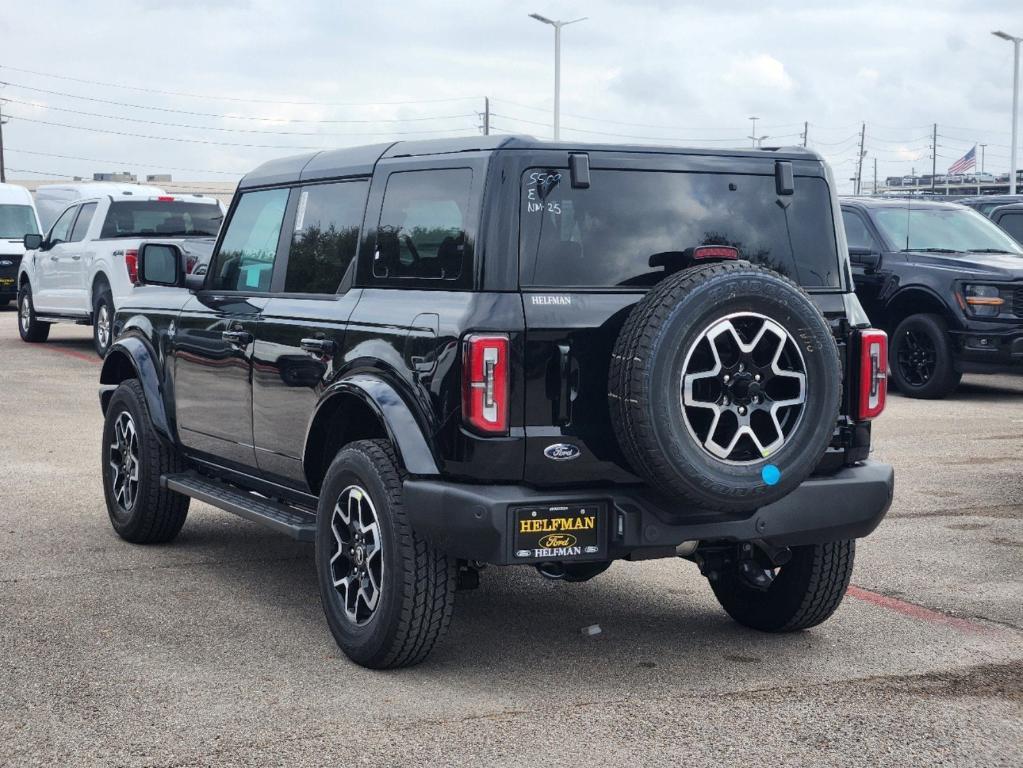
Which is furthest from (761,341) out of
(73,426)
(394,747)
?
(73,426)

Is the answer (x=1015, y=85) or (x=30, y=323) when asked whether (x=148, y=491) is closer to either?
(x=30, y=323)

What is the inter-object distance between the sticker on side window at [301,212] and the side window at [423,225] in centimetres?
74

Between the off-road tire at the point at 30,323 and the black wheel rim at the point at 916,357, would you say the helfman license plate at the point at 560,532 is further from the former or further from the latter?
the off-road tire at the point at 30,323

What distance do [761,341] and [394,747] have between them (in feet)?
5.81

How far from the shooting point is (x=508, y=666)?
541 centimetres

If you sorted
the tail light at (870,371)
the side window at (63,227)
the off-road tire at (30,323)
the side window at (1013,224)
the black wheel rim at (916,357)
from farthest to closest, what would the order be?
1. the off-road tire at (30,323)
2. the side window at (63,227)
3. the side window at (1013,224)
4. the black wheel rim at (916,357)
5. the tail light at (870,371)

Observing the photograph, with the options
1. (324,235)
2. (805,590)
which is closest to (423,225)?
(324,235)

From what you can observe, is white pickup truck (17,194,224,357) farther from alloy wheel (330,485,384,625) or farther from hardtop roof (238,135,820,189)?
alloy wheel (330,485,384,625)

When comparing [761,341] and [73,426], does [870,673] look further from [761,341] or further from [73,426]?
[73,426]

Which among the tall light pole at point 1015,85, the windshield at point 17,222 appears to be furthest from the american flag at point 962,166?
the windshield at point 17,222

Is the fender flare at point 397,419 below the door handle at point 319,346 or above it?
below

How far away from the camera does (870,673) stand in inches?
210

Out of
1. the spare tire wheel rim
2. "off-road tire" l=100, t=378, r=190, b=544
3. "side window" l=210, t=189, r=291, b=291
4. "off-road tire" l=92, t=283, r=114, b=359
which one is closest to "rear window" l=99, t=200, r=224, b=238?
"off-road tire" l=92, t=283, r=114, b=359

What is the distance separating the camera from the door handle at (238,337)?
639 cm
